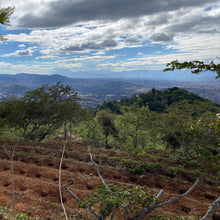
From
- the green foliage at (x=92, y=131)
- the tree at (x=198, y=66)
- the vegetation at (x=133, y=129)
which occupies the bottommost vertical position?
the green foliage at (x=92, y=131)

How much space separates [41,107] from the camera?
21.3 m

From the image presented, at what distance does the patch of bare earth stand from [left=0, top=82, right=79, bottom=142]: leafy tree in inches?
233

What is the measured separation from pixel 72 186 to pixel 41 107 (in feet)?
46.1

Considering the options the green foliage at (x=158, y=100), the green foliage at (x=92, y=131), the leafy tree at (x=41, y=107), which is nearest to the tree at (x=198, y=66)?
the leafy tree at (x=41, y=107)

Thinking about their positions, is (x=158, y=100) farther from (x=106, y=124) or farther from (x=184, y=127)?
(x=184, y=127)

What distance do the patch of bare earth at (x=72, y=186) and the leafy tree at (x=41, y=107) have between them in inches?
233

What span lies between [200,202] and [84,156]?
31.6 ft

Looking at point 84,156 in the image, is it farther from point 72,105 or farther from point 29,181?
point 72,105

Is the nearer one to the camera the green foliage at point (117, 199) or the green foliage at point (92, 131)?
the green foliage at point (117, 199)

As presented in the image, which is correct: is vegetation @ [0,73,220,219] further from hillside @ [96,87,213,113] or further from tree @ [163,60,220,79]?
hillside @ [96,87,213,113]

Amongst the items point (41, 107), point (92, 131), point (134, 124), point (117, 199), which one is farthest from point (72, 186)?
point (92, 131)

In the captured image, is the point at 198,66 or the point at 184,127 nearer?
the point at 198,66

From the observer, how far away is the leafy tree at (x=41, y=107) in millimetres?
20031

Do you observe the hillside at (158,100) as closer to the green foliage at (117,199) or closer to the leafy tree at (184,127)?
the leafy tree at (184,127)
